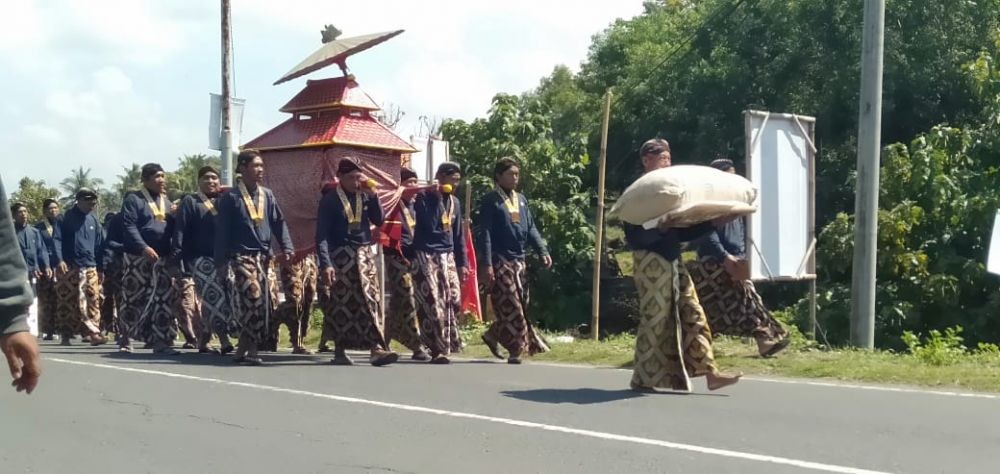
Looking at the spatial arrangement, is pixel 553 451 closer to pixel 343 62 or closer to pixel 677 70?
pixel 343 62

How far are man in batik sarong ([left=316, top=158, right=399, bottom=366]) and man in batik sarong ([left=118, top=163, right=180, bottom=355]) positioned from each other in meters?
2.68

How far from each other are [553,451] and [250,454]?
1.74 meters

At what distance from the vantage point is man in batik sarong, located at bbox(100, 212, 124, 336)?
52.4ft

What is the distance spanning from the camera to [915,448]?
7.18m

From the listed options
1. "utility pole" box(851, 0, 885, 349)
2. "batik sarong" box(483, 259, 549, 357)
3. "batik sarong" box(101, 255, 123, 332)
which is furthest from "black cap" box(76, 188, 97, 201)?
"utility pole" box(851, 0, 885, 349)

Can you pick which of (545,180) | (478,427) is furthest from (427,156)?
(478,427)

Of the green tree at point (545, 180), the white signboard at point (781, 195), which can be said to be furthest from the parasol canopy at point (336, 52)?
the green tree at point (545, 180)

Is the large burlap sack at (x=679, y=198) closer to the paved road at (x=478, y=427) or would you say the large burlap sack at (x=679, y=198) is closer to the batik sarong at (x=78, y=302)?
the paved road at (x=478, y=427)

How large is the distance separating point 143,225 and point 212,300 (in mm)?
1443

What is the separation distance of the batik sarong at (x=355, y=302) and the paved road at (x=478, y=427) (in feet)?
4.11

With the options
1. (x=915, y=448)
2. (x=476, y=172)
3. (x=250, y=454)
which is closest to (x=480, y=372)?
(x=250, y=454)

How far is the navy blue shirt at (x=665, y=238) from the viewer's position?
9.39m

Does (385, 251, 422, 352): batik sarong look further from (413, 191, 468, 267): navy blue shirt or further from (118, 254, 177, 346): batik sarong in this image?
(118, 254, 177, 346): batik sarong

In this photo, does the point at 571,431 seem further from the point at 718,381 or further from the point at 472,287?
the point at 472,287
